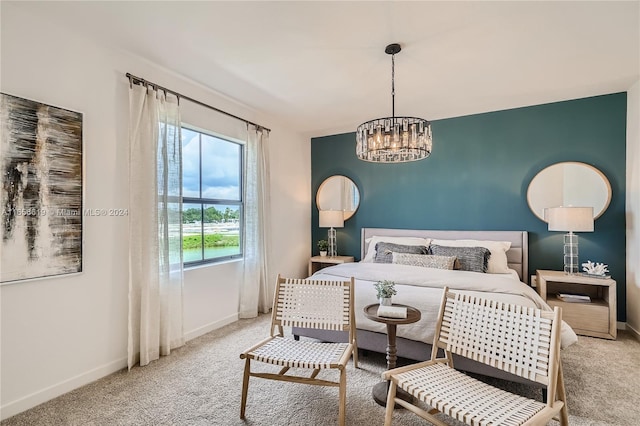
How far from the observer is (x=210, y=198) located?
3.59m

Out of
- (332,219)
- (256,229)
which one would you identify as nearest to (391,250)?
(332,219)

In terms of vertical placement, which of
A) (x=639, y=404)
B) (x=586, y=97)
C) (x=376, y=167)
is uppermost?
(x=586, y=97)

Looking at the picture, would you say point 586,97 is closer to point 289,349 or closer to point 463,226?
point 463,226

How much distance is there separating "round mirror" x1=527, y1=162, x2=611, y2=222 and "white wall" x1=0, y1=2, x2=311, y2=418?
13.9ft

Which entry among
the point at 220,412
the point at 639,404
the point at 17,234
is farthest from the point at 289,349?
the point at 639,404

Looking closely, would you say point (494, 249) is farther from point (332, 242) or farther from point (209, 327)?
point (209, 327)

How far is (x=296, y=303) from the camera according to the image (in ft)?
7.98

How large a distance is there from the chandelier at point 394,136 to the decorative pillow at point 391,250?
5.07ft

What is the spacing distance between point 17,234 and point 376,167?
4.09 meters

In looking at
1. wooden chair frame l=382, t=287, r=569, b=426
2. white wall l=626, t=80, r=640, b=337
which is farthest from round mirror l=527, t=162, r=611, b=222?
wooden chair frame l=382, t=287, r=569, b=426

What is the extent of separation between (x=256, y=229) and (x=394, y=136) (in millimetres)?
2175

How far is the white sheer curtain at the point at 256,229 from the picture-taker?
3.87 meters

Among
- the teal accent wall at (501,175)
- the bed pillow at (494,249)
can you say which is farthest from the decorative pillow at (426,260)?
the teal accent wall at (501,175)

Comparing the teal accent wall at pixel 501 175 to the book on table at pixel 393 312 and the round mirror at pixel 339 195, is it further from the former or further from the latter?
the book on table at pixel 393 312
